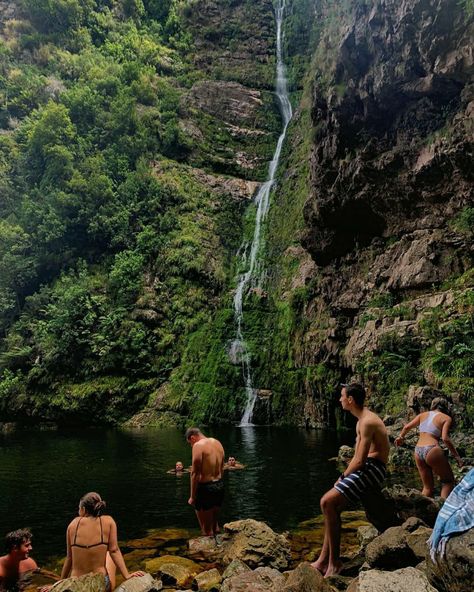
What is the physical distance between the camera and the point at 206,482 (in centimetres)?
736

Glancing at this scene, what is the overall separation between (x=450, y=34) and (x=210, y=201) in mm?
23095

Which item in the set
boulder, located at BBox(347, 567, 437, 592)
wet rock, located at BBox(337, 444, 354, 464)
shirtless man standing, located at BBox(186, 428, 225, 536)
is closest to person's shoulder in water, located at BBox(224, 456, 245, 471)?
wet rock, located at BBox(337, 444, 354, 464)

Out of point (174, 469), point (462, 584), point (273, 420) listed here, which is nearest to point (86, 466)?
point (174, 469)

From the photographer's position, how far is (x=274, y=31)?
159 ft

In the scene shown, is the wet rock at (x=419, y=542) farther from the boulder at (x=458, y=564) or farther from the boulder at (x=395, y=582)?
the boulder at (x=458, y=564)

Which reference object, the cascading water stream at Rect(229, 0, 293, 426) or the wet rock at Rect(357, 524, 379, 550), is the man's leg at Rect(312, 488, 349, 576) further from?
the cascading water stream at Rect(229, 0, 293, 426)

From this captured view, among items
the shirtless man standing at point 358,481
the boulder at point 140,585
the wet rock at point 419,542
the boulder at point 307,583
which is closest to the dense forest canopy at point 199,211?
the wet rock at point 419,542

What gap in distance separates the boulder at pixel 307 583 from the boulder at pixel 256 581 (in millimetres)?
384

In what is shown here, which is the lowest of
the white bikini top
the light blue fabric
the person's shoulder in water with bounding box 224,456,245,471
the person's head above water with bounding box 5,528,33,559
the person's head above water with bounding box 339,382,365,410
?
the person's shoulder in water with bounding box 224,456,245,471

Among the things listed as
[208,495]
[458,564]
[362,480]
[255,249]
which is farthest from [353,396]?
[255,249]

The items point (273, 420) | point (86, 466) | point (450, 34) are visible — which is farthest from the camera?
point (273, 420)

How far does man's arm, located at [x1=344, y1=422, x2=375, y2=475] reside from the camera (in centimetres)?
495

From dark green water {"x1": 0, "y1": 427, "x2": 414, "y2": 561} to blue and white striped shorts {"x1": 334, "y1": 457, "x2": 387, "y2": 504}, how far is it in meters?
3.69

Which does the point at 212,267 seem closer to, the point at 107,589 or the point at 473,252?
the point at 473,252
